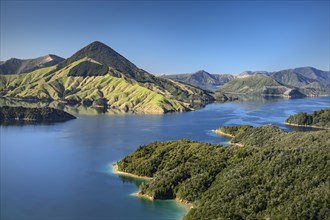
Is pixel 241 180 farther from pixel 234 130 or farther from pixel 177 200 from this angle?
pixel 234 130

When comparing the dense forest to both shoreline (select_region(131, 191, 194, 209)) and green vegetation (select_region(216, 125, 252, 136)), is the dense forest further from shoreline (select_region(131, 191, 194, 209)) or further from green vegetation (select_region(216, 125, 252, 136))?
green vegetation (select_region(216, 125, 252, 136))

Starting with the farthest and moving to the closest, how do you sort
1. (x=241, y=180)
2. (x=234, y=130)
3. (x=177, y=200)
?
1. (x=234, y=130)
2. (x=177, y=200)
3. (x=241, y=180)

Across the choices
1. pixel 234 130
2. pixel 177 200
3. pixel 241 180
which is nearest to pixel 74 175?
pixel 177 200

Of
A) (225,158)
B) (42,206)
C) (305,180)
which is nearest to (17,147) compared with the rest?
(42,206)

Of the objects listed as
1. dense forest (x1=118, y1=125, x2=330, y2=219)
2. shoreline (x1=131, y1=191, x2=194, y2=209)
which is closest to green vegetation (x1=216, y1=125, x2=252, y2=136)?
dense forest (x1=118, y1=125, x2=330, y2=219)

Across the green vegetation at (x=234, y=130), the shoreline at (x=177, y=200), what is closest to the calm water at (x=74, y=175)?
the shoreline at (x=177, y=200)

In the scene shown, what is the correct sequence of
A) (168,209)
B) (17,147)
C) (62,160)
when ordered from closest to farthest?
(168,209), (62,160), (17,147)

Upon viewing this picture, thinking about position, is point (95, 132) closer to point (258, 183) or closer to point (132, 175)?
point (132, 175)

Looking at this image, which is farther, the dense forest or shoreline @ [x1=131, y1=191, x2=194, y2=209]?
shoreline @ [x1=131, y1=191, x2=194, y2=209]
